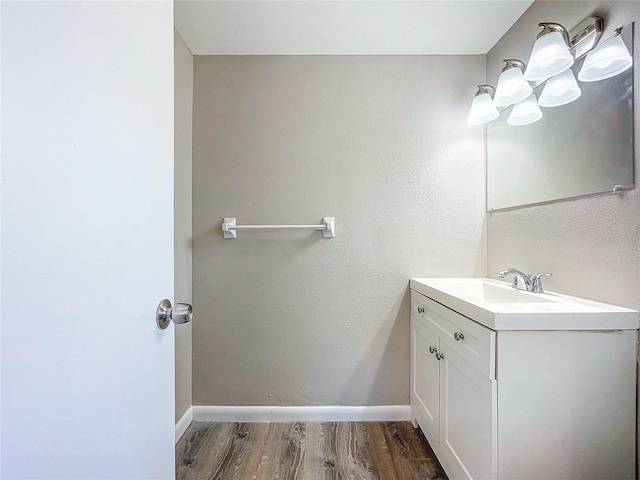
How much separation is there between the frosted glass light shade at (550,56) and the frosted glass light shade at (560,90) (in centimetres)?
4

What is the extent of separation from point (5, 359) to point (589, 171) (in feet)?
5.44

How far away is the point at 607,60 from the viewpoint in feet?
3.42

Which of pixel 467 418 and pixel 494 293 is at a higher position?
pixel 494 293

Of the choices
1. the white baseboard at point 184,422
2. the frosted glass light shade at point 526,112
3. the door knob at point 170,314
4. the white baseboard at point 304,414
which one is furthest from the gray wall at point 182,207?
the frosted glass light shade at point 526,112

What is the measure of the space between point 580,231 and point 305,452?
160 cm

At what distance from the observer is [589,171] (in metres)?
1.16

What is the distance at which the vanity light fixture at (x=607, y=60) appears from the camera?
1.01 m

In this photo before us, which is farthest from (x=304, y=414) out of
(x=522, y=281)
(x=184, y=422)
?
(x=522, y=281)

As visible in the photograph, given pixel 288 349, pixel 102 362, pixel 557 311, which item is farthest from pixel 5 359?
pixel 288 349

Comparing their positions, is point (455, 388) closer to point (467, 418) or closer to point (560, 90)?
point (467, 418)

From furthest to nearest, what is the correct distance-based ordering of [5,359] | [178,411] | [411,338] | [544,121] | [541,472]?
[411,338]
[178,411]
[544,121]
[541,472]
[5,359]

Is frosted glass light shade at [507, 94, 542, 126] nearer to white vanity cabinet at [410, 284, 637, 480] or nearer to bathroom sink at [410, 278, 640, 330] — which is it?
bathroom sink at [410, 278, 640, 330]

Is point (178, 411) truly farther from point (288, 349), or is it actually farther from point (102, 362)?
point (102, 362)

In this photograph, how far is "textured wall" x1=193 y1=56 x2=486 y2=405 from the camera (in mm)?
1832
